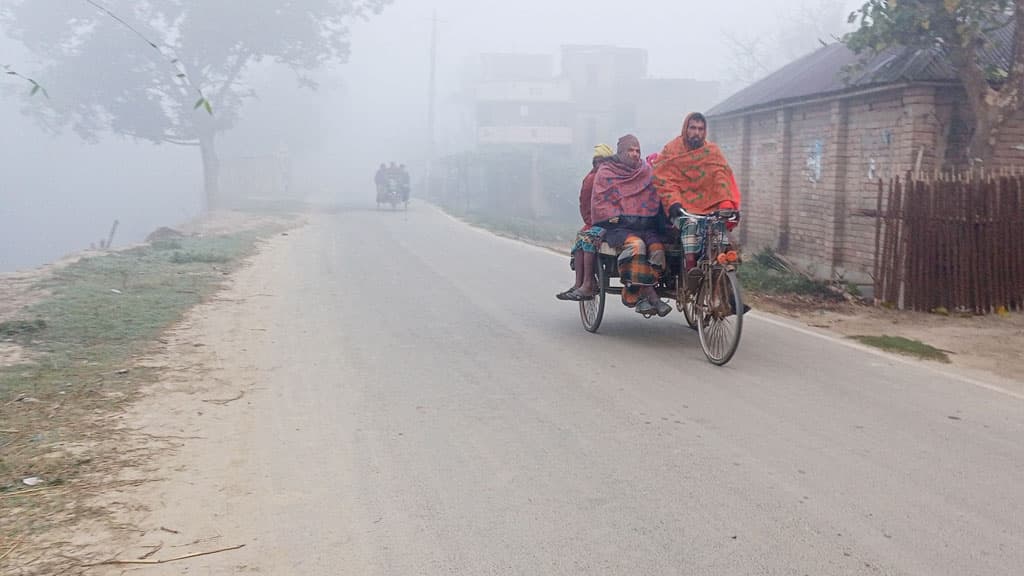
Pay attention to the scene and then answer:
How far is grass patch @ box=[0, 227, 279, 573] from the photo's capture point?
4737 millimetres

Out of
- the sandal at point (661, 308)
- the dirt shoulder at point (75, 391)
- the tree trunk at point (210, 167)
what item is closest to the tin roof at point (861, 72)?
the sandal at point (661, 308)

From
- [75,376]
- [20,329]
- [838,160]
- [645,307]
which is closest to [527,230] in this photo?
[838,160]

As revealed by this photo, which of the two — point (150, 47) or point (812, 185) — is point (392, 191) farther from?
point (812, 185)

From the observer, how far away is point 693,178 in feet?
28.0

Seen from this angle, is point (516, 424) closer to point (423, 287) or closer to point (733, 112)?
point (423, 287)

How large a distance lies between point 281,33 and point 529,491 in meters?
37.1

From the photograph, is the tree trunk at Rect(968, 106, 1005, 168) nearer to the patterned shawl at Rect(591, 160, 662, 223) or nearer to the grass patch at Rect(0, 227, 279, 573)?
the patterned shawl at Rect(591, 160, 662, 223)

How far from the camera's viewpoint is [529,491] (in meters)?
4.71

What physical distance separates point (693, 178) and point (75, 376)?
17.7 feet

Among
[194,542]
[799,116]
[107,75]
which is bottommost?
[194,542]

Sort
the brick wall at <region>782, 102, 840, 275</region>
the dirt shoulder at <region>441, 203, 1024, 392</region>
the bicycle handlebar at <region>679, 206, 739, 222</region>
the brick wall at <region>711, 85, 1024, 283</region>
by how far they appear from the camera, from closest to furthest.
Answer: the bicycle handlebar at <region>679, 206, 739, 222</region>, the dirt shoulder at <region>441, 203, 1024, 392</region>, the brick wall at <region>711, 85, 1024, 283</region>, the brick wall at <region>782, 102, 840, 275</region>

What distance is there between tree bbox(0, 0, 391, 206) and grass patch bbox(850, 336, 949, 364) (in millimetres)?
33315

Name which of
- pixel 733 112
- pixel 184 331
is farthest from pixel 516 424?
pixel 733 112

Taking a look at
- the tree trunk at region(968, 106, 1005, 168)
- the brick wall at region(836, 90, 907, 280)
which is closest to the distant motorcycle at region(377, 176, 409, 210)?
the brick wall at region(836, 90, 907, 280)
